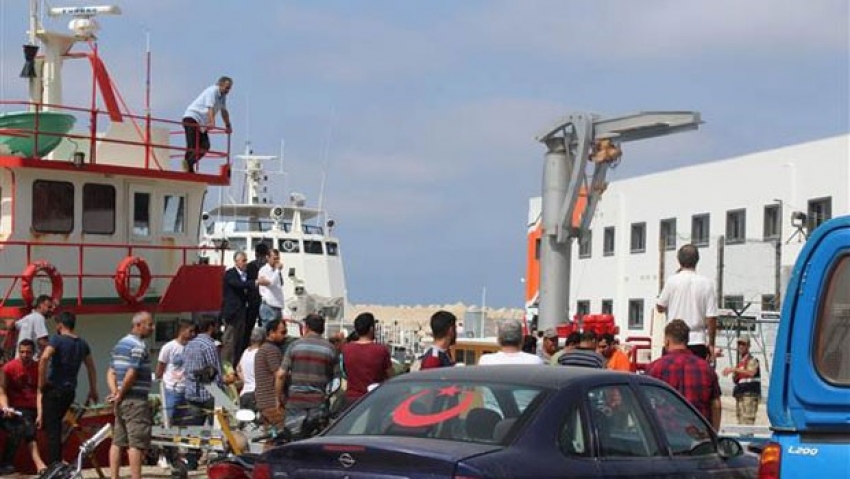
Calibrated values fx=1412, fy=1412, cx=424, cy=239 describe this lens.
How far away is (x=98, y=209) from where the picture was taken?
1939 centimetres

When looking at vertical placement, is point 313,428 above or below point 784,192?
below

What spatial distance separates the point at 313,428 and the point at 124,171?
28.6 feet

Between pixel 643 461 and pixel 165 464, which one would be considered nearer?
pixel 643 461

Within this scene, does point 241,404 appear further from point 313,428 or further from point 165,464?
point 313,428

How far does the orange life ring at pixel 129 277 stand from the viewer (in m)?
18.6

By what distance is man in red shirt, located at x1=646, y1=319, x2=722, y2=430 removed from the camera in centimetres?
1088

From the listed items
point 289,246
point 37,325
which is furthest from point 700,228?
point 37,325

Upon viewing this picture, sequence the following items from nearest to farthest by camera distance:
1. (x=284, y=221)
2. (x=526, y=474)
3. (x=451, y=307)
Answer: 1. (x=526, y=474)
2. (x=284, y=221)
3. (x=451, y=307)

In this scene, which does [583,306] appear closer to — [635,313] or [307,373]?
[635,313]

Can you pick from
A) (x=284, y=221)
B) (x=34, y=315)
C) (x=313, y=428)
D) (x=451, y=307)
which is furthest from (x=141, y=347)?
(x=451, y=307)

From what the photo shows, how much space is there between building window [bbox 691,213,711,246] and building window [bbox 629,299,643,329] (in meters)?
3.31

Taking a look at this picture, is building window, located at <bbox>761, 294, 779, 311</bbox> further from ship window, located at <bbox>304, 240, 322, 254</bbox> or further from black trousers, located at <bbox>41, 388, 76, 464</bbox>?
black trousers, located at <bbox>41, 388, 76, 464</bbox>

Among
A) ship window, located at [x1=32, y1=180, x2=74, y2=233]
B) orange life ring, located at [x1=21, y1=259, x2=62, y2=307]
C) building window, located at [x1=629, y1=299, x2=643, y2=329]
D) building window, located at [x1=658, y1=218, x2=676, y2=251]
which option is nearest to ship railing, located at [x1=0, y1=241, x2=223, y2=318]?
orange life ring, located at [x1=21, y1=259, x2=62, y2=307]

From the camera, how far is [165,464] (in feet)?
51.9
